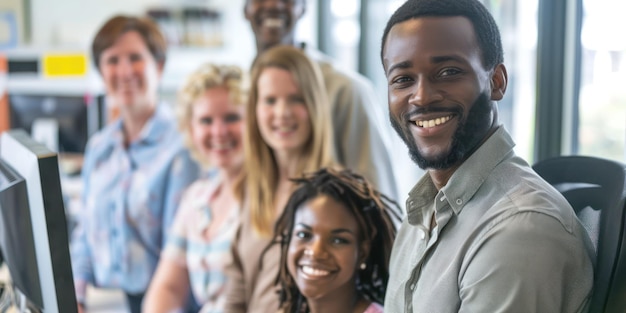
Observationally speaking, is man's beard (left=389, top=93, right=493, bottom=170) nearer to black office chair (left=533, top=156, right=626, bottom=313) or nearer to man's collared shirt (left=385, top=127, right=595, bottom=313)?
man's collared shirt (left=385, top=127, right=595, bottom=313)

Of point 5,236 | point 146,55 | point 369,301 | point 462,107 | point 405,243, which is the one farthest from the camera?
point 146,55

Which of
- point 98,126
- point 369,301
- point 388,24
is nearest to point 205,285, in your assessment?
point 369,301

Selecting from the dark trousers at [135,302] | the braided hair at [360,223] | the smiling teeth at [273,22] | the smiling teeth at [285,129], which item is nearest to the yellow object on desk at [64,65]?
the dark trousers at [135,302]

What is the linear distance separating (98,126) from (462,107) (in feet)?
9.83

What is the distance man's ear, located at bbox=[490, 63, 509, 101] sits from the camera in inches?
42.8

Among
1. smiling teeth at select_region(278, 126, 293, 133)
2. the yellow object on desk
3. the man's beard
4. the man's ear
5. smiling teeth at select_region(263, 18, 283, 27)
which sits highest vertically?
smiling teeth at select_region(263, 18, 283, 27)

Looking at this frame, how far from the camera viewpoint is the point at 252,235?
2018 millimetres

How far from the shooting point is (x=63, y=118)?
12.2 ft

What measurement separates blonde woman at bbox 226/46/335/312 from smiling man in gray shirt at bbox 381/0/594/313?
867 mm

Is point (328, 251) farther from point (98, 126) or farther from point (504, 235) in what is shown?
point (98, 126)

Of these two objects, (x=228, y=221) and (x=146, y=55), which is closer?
(x=228, y=221)

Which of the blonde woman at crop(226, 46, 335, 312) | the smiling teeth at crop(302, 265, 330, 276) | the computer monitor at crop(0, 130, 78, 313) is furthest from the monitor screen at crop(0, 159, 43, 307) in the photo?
the blonde woman at crop(226, 46, 335, 312)

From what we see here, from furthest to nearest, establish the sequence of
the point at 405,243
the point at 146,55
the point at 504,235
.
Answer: the point at 146,55 → the point at 405,243 → the point at 504,235

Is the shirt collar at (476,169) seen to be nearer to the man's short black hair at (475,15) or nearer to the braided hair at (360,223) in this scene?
the man's short black hair at (475,15)
